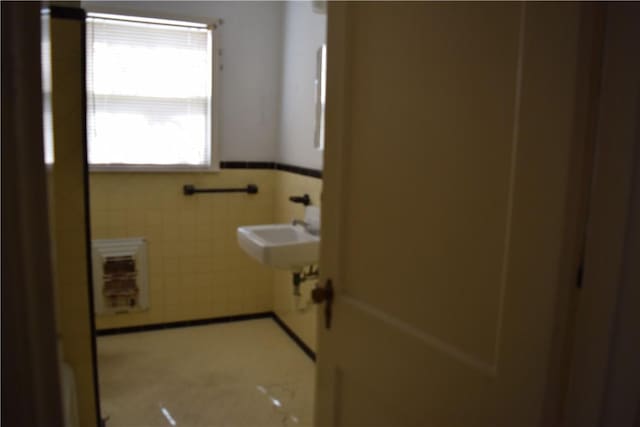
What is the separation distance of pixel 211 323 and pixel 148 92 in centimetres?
174

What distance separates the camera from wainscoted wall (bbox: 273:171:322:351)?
3289 mm

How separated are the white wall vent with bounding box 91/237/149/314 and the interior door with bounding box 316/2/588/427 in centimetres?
249

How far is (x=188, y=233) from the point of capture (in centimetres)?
379

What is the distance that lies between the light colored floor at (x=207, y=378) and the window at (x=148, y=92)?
123 centimetres

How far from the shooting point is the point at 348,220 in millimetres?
1419

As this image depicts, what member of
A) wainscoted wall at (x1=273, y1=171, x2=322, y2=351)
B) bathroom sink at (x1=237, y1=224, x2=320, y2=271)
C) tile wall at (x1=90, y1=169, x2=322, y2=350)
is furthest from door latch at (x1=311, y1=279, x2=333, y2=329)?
tile wall at (x1=90, y1=169, x2=322, y2=350)

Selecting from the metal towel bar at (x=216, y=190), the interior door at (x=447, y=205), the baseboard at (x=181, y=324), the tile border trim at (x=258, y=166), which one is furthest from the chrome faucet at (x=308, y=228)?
the interior door at (x=447, y=205)

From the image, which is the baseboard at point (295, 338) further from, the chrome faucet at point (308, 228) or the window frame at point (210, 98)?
the window frame at point (210, 98)

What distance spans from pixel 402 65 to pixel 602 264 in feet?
1.99

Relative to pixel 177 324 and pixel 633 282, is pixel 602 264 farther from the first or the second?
pixel 177 324

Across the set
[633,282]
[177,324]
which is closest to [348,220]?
[633,282]

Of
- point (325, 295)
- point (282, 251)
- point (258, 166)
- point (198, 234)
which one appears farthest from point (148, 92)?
point (325, 295)

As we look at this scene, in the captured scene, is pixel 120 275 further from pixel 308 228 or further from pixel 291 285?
pixel 308 228

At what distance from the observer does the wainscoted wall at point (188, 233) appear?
11.8ft
